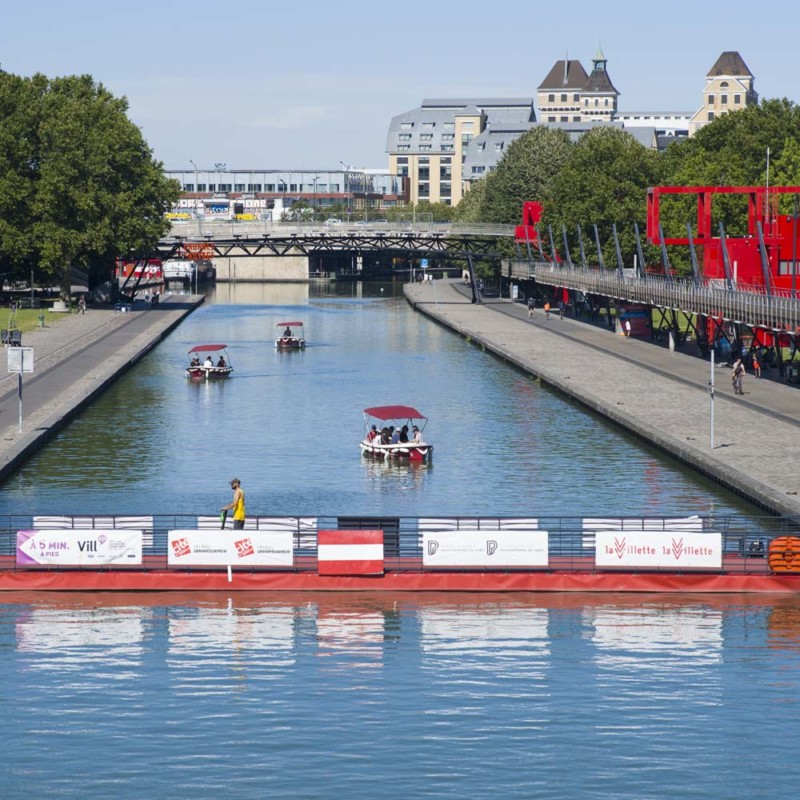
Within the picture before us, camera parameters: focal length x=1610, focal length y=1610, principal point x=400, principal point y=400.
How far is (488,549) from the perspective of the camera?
42.7 m

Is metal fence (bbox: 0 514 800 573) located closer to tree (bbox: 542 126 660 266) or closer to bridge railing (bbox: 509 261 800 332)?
bridge railing (bbox: 509 261 800 332)

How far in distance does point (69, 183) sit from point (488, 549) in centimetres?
10620

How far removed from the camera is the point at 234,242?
177 meters

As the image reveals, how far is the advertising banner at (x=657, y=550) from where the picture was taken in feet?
139

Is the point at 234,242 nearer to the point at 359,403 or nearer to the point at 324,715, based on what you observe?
the point at 359,403

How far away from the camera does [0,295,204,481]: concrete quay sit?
6756 centimetres

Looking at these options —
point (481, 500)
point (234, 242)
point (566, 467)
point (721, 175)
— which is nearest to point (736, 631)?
point (481, 500)

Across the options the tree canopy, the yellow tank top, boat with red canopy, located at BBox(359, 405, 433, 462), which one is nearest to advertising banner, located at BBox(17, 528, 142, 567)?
the yellow tank top

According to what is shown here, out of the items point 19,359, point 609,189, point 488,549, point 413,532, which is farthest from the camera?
point 609,189

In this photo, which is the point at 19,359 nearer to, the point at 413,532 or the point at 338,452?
the point at 338,452

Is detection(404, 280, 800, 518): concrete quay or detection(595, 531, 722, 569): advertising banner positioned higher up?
detection(404, 280, 800, 518): concrete quay

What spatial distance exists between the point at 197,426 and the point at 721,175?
2666 inches

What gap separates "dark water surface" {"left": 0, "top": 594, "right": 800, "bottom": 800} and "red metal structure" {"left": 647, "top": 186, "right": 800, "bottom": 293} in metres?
52.6

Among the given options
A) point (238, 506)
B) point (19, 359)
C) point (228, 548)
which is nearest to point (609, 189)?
point (19, 359)
